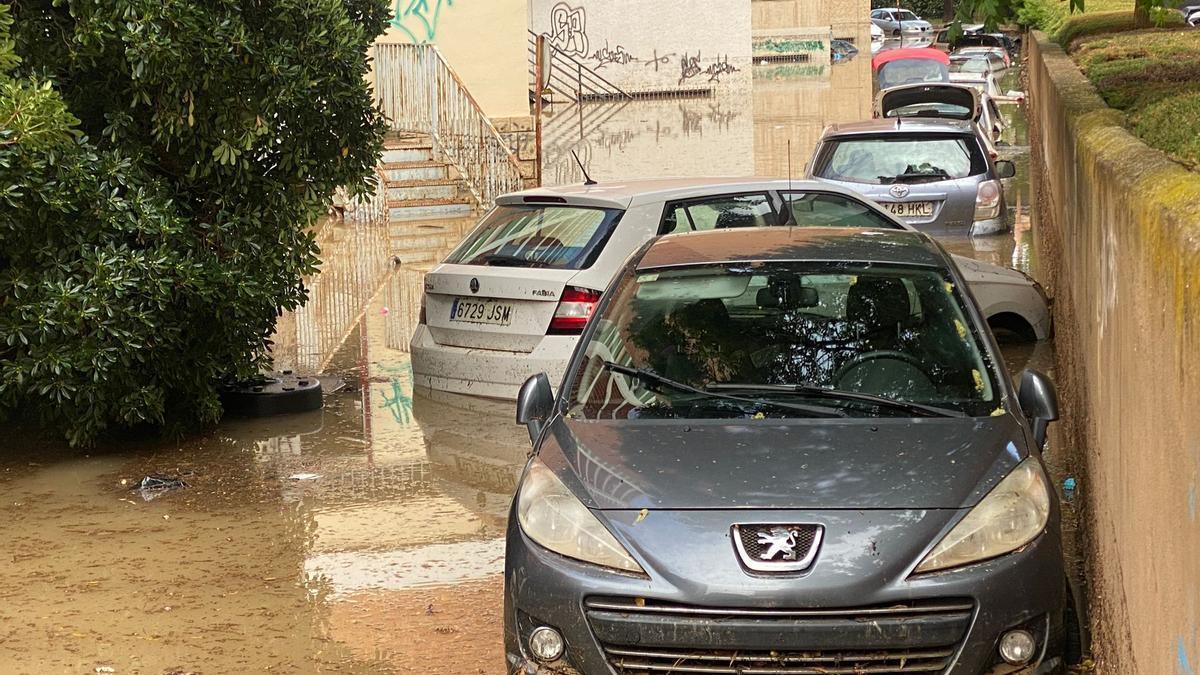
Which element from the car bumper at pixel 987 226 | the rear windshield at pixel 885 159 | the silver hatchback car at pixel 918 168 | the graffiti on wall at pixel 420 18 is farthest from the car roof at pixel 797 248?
the graffiti on wall at pixel 420 18

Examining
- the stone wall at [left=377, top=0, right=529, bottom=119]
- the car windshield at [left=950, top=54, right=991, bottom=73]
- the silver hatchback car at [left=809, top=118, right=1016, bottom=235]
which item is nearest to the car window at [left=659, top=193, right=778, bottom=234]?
the silver hatchback car at [left=809, top=118, right=1016, bottom=235]

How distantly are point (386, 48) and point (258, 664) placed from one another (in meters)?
17.6

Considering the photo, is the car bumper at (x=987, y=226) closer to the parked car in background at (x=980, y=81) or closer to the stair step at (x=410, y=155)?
the stair step at (x=410, y=155)

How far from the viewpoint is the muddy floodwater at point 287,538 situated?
5.85 metres

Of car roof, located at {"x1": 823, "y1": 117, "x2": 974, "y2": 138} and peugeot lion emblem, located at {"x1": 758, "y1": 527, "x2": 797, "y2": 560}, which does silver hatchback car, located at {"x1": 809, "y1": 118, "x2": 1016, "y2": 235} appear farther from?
peugeot lion emblem, located at {"x1": 758, "y1": 527, "x2": 797, "y2": 560}

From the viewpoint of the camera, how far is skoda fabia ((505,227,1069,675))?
4.27 metres

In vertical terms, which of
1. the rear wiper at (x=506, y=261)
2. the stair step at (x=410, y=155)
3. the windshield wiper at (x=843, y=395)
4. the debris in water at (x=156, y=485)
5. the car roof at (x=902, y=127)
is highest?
the car roof at (x=902, y=127)

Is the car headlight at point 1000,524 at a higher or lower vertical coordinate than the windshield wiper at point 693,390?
lower

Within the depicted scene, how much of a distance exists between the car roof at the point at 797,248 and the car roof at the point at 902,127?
8.33 meters

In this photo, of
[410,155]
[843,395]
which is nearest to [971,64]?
[410,155]

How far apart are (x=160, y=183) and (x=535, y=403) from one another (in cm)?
405

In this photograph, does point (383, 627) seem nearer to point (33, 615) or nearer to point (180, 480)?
point (33, 615)

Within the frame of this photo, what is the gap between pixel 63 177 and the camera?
8008mm

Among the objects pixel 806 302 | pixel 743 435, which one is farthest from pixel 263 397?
pixel 743 435
